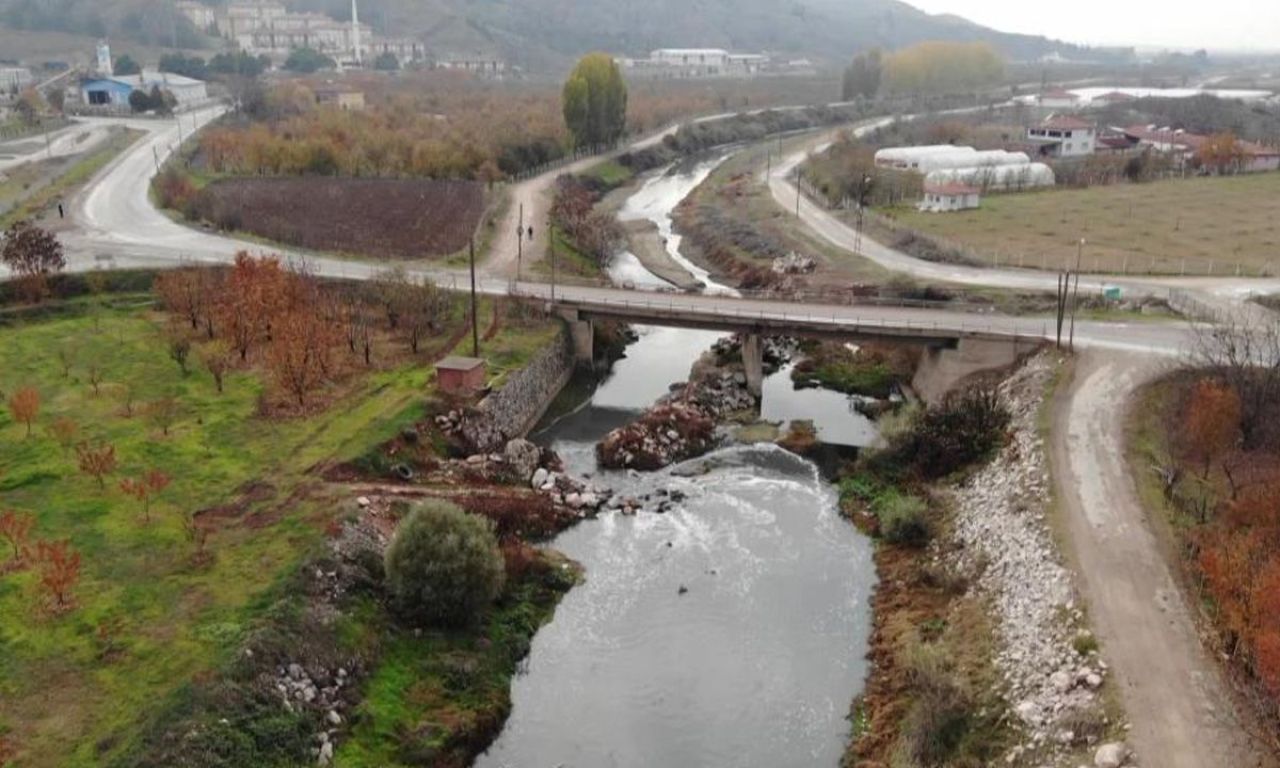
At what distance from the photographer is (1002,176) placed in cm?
9875

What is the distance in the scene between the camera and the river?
27094 millimetres

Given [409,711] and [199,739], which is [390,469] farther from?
[199,739]

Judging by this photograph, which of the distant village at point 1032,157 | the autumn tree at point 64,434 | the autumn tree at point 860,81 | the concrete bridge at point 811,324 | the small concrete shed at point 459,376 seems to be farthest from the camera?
the autumn tree at point 860,81

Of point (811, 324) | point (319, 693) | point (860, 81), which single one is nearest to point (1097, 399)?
point (811, 324)

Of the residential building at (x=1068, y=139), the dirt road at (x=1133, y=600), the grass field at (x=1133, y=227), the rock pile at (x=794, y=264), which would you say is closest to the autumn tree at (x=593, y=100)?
the grass field at (x=1133, y=227)

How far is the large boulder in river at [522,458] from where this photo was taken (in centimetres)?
4122

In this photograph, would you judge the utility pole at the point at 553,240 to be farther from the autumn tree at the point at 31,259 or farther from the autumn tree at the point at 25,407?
the autumn tree at the point at 31,259

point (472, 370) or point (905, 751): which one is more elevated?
point (472, 370)

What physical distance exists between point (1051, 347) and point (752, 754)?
89.5ft

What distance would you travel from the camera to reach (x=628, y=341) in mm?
62188

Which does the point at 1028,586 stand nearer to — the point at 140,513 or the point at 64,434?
the point at 140,513

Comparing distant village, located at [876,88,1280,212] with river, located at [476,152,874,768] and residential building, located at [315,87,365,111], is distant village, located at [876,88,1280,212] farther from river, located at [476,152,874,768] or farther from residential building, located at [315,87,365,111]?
residential building, located at [315,87,365,111]

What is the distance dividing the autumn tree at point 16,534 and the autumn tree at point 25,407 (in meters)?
8.78

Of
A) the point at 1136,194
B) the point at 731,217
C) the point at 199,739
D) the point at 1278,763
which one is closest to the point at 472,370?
the point at 199,739
